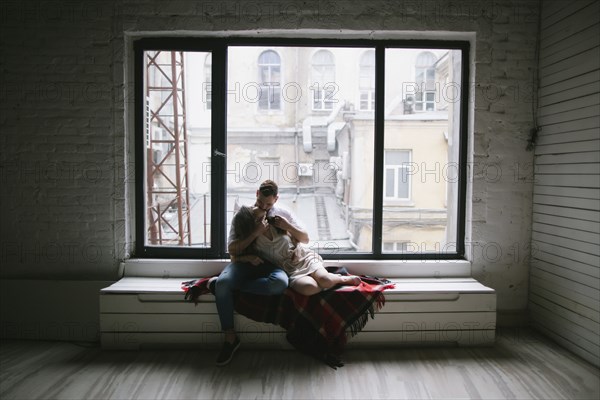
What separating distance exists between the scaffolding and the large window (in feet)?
0.04

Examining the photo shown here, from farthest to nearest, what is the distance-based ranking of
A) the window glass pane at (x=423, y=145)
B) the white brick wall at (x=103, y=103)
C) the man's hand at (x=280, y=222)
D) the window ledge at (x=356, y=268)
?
the window glass pane at (x=423, y=145) → the window ledge at (x=356, y=268) → the white brick wall at (x=103, y=103) → the man's hand at (x=280, y=222)

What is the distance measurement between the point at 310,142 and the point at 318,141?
69 mm

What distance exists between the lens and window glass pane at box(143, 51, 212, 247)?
340cm

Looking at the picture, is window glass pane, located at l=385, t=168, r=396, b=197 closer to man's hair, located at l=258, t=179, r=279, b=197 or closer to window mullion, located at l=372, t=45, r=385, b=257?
window mullion, located at l=372, t=45, r=385, b=257

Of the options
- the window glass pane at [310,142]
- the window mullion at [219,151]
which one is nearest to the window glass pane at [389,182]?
the window glass pane at [310,142]

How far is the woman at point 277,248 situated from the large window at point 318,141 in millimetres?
445

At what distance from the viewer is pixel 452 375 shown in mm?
2564

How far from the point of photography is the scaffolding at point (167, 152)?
11.3 ft

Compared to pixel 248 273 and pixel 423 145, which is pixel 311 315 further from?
pixel 423 145

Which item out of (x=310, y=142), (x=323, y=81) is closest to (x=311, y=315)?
(x=310, y=142)

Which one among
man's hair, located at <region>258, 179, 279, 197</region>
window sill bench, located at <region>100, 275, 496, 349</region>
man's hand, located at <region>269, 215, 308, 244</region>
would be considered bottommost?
window sill bench, located at <region>100, 275, 496, 349</region>

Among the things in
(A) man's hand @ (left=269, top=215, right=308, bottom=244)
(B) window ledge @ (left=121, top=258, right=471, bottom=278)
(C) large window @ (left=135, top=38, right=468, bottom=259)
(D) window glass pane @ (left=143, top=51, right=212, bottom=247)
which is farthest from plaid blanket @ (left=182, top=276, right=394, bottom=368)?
(D) window glass pane @ (left=143, top=51, right=212, bottom=247)

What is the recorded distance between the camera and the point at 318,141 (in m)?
3.49

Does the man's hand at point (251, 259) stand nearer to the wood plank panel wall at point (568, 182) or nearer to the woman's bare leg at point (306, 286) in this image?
the woman's bare leg at point (306, 286)
